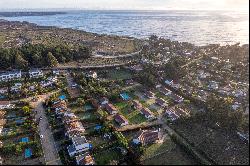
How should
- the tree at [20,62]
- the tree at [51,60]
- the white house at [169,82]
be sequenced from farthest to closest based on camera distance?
the tree at [51,60] → the tree at [20,62] → the white house at [169,82]

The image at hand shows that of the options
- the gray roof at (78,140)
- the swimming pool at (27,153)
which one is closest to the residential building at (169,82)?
the gray roof at (78,140)

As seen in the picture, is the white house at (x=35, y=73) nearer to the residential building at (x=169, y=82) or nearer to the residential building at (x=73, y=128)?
the residential building at (x=73, y=128)

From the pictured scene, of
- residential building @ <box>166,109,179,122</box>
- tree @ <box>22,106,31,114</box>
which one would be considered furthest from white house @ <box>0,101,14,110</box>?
residential building @ <box>166,109,179,122</box>

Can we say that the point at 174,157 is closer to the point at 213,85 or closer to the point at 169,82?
the point at 169,82

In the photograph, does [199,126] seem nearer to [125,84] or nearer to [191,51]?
[125,84]

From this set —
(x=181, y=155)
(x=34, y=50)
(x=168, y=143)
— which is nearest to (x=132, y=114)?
(x=168, y=143)

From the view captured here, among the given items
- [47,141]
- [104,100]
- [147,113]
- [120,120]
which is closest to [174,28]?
[104,100]
